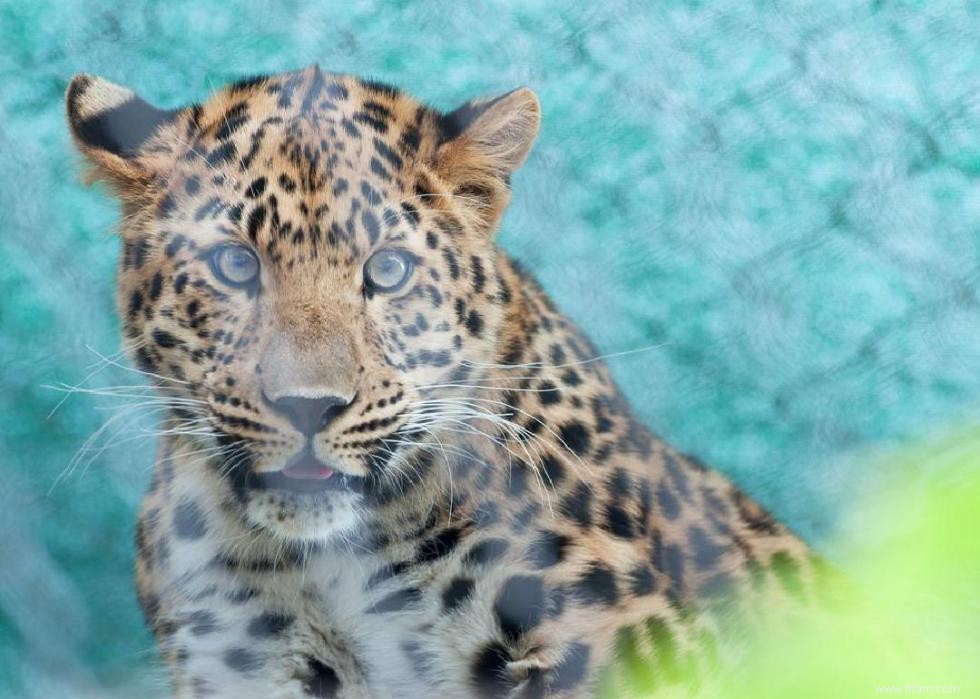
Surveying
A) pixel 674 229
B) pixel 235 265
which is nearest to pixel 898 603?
pixel 235 265

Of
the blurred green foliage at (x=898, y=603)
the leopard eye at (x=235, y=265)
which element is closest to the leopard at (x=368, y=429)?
the leopard eye at (x=235, y=265)

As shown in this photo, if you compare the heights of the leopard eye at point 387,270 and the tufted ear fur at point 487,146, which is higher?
the tufted ear fur at point 487,146

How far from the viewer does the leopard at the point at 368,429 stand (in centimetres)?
130

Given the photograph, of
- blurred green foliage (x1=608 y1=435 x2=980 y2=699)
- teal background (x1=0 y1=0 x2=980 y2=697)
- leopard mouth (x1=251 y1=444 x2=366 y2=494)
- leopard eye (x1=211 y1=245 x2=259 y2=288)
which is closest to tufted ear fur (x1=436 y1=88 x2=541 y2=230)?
teal background (x1=0 y1=0 x2=980 y2=697)

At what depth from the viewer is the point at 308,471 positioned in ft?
4.30

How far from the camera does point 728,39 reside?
1.71 m

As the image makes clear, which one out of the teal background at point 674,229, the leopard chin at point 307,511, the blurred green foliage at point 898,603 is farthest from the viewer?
the teal background at point 674,229

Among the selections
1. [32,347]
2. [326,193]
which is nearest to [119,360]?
[32,347]

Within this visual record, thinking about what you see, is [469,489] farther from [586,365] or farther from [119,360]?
[119,360]

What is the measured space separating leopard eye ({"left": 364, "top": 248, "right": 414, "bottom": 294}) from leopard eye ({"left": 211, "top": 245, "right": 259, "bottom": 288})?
0.13 meters

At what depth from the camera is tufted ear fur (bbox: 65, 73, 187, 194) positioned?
4.56 feet

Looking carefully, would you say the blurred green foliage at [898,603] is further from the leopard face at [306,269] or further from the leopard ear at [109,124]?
the leopard ear at [109,124]

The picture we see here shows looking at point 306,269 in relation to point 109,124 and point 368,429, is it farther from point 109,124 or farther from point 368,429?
point 109,124

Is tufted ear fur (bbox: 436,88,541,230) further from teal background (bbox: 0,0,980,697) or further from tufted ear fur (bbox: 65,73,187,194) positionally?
tufted ear fur (bbox: 65,73,187,194)
